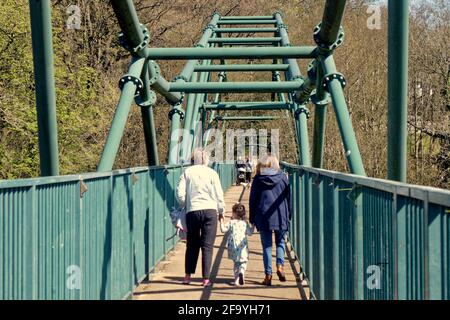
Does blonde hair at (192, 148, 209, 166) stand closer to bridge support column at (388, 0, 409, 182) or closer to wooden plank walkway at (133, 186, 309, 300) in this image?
wooden plank walkway at (133, 186, 309, 300)

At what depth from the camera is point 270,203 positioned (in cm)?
1048

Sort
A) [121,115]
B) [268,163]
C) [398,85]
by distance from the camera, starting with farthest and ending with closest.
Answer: [121,115], [268,163], [398,85]

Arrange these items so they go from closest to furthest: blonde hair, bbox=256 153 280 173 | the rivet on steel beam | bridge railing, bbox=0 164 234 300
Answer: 1. bridge railing, bbox=0 164 234 300
2. the rivet on steel beam
3. blonde hair, bbox=256 153 280 173

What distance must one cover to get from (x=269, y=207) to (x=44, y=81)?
3604 mm

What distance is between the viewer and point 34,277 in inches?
193

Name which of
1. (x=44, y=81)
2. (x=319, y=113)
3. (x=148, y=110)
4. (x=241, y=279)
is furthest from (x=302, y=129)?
(x=44, y=81)

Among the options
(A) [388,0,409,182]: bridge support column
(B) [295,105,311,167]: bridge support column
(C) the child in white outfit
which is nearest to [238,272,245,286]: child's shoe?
(C) the child in white outfit

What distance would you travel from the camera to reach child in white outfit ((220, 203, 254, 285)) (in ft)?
33.8

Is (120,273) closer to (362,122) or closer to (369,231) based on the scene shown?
(369,231)

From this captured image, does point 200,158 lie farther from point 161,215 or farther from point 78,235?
point 78,235

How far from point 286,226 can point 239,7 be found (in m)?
25.1

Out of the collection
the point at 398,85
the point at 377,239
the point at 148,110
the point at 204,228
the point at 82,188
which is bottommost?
the point at 377,239
